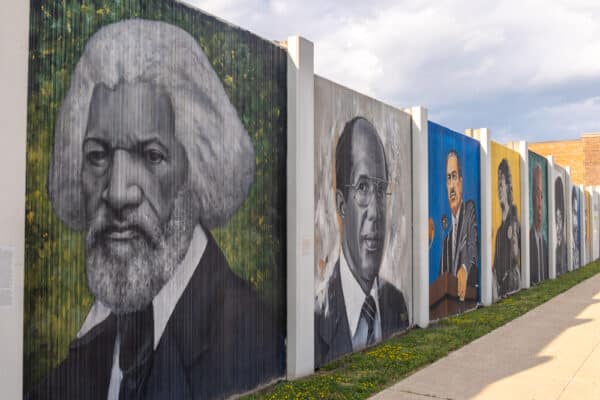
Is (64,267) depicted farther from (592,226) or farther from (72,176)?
(592,226)

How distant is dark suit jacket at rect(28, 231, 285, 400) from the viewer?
14.5 ft

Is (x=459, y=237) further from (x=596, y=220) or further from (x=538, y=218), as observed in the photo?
(x=596, y=220)

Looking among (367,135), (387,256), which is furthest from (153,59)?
(387,256)

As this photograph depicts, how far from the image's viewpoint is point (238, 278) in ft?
19.8

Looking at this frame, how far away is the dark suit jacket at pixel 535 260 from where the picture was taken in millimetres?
17594

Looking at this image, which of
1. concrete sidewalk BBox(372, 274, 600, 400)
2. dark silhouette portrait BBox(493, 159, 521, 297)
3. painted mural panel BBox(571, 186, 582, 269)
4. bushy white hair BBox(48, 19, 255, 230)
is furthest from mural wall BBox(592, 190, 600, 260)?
bushy white hair BBox(48, 19, 255, 230)

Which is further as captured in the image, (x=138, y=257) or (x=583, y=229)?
(x=583, y=229)

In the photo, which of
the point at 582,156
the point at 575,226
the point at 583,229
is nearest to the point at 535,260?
the point at 575,226

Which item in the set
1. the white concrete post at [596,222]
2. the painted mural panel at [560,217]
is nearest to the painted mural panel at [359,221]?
the painted mural panel at [560,217]

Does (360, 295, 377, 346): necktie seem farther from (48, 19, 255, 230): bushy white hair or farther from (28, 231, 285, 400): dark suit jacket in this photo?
(48, 19, 255, 230): bushy white hair

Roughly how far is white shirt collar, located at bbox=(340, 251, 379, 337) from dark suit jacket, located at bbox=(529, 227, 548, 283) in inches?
436

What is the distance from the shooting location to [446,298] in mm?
11336

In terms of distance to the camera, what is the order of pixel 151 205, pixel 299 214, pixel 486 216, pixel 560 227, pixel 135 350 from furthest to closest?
pixel 560 227, pixel 486 216, pixel 299 214, pixel 151 205, pixel 135 350

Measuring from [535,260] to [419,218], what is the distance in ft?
31.9
